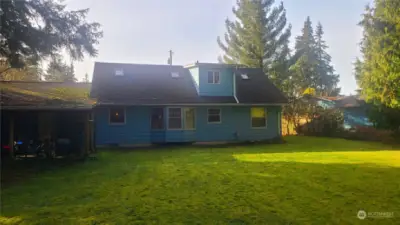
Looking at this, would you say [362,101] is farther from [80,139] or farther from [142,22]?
[80,139]

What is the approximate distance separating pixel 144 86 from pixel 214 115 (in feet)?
14.6

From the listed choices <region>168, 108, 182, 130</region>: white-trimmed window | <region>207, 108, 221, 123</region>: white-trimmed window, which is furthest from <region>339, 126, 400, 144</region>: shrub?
<region>168, 108, 182, 130</region>: white-trimmed window

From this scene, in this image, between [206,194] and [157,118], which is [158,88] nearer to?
[157,118]

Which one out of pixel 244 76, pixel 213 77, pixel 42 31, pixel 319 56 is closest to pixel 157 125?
pixel 213 77

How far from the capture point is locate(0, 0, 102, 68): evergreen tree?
385 inches

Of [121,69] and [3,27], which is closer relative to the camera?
[3,27]

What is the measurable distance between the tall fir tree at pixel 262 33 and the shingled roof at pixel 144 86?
1244cm

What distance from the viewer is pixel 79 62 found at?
11.7 metres

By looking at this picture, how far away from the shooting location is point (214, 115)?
66.2 feet

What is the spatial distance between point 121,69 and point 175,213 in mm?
16713

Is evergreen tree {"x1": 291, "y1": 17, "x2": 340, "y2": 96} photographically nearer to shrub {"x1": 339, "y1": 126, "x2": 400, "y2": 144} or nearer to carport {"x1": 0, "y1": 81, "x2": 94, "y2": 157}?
shrub {"x1": 339, "y1": 126, "x2": 400, "y2": 144}

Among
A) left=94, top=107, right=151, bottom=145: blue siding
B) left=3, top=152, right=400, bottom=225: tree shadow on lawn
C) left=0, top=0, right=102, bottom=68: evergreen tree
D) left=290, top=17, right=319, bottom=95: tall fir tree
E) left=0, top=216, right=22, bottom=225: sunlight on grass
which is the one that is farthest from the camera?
left=290, top=17, right=319, bottom=95: tall fir tree

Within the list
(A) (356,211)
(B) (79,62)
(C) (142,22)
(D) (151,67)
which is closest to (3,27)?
(B) (79,62)

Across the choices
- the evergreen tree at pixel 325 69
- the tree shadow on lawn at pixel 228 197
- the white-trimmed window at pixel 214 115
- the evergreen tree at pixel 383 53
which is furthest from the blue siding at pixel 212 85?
the evergreen tree at pixel 325 69
